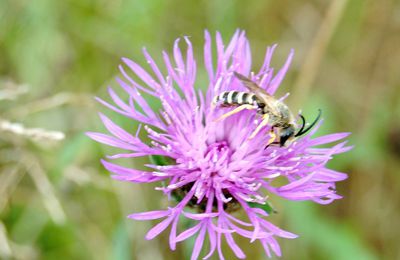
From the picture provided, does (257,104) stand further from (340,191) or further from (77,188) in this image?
(340,191)

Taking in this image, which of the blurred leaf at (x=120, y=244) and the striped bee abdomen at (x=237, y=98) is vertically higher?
the striped bee abdomen at (x=237, y=98)

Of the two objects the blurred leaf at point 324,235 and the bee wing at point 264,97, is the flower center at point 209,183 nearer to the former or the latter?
the bee wing at point 264,97

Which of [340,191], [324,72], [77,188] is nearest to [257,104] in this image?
[77,188]

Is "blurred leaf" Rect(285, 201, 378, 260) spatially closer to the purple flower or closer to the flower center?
the purple flower

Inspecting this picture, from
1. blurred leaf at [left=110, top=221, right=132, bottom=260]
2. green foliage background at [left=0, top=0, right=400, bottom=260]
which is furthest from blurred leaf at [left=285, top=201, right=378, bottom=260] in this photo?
blurred leaf at [left=110, top=221, right=132, bottom=260]

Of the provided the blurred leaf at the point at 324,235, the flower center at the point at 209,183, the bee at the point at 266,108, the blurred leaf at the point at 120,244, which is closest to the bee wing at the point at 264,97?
the bee at the point at 266,108

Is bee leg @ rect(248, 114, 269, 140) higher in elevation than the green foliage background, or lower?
lower
